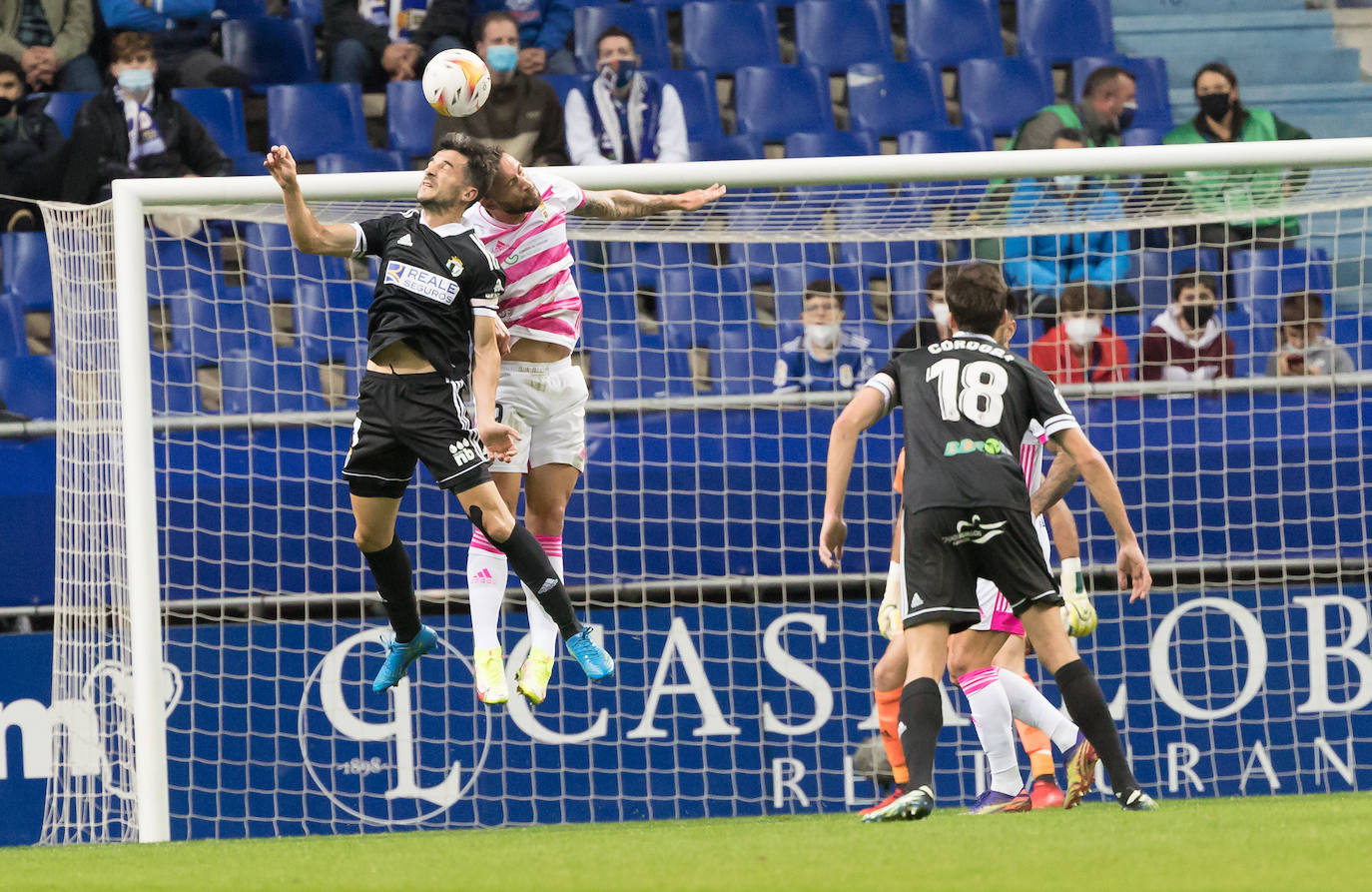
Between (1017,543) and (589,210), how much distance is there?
2007 millimetres

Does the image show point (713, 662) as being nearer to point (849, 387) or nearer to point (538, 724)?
point (538, 724)

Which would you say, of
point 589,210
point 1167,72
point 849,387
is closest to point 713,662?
point 849,387

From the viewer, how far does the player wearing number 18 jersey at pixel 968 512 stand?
197 inches

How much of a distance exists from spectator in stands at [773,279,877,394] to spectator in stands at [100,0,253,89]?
4560 millimetres

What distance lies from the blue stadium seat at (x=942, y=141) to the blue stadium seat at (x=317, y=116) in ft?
10.8

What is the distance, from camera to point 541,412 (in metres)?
5.97

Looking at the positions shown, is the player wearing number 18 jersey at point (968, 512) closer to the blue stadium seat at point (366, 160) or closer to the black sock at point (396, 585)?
the black sock at point (396, 585)

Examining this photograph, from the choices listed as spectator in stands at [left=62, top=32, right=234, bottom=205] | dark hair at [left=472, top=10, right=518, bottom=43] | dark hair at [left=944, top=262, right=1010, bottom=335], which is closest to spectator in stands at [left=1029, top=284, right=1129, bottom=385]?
dark hair at [left=944, top=262, right=1010, bottom=335]

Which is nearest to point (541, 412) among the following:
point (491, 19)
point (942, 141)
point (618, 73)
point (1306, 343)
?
point (1306, 343)

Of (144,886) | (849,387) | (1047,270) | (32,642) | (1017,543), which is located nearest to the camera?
(144,886)

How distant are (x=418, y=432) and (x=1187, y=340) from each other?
4.19 meters

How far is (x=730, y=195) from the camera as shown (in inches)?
375

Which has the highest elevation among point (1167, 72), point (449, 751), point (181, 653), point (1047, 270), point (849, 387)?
point (1167, 72)

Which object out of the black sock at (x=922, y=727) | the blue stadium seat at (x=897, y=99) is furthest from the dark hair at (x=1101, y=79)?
the black sock at (x=922, y=727)
